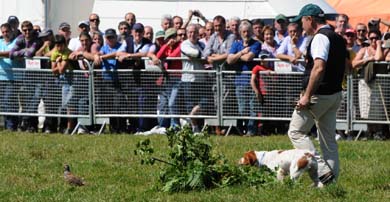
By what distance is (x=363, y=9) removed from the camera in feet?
80.1

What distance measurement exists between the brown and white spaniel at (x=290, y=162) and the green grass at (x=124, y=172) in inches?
5.8

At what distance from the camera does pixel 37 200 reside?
1027 cm

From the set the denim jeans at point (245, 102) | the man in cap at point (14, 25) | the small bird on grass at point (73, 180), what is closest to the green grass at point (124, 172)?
the small bird on grass at point (73, 180)

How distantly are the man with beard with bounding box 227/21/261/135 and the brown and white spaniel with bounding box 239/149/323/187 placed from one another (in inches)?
217

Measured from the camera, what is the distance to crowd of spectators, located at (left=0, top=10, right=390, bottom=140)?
16.5 meters

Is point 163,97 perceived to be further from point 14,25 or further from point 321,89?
point 321,89

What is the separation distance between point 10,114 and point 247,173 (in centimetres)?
827

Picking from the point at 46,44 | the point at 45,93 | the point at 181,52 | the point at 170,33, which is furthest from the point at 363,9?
the point at 45,93

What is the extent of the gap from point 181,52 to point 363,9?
837cm

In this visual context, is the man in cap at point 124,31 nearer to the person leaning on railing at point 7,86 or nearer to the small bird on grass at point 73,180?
the person leaning on railing at point 7,86

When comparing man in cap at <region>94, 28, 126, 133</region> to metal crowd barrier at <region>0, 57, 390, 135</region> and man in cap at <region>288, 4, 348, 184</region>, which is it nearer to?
metal crowd barrier at <region>0, 57, 390, 135</region>

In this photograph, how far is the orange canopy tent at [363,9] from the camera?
23609mm

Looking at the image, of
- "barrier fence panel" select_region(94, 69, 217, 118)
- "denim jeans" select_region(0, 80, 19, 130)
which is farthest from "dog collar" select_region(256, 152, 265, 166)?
"denim jeans" select_region(0, 80, 19, 130)

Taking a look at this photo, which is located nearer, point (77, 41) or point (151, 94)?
point (151, 94)
